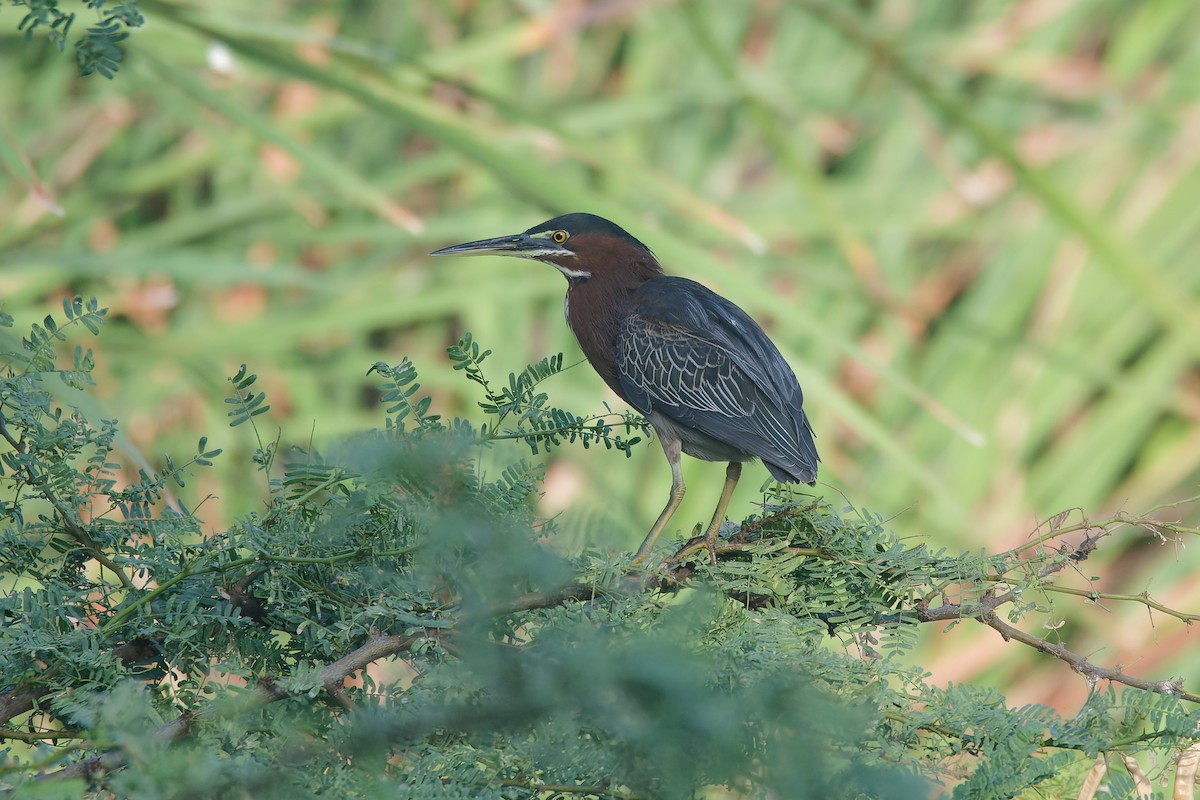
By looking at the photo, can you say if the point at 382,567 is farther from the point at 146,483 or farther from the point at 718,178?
the point at 718,178

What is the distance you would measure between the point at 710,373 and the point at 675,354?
2.5 inches

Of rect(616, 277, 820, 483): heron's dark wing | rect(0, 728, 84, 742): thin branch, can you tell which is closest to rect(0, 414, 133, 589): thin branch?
rect(0, 728, 84, 742): thin branch

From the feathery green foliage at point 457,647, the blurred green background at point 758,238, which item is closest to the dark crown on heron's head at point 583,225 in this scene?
the blurred green background at point 758,238

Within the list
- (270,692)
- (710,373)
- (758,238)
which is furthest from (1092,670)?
(758,238)

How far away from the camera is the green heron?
1895 millimetres

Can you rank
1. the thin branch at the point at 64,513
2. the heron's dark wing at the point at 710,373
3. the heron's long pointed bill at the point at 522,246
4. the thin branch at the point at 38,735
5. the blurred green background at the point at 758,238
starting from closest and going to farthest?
the thin branch at the point at 38,735
the thin branch at the point at 64,513
the heron's dark wing at the point at 710,373
the heron's long pointed bill at the point at 522,246
the blurred green background at the point at 758,238

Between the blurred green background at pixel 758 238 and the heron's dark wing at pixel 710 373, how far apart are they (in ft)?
3.20

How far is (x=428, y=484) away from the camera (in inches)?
35.6

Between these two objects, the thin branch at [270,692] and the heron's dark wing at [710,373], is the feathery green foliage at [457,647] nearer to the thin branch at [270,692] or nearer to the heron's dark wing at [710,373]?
the thin branch at [270,692]

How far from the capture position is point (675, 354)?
199 centimetres

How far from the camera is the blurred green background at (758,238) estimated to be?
331 cm

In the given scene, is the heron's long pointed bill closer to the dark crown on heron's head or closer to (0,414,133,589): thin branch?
the dark crown on heron's head

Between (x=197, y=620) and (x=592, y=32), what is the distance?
3.49 meters

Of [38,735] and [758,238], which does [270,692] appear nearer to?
[38,735]
